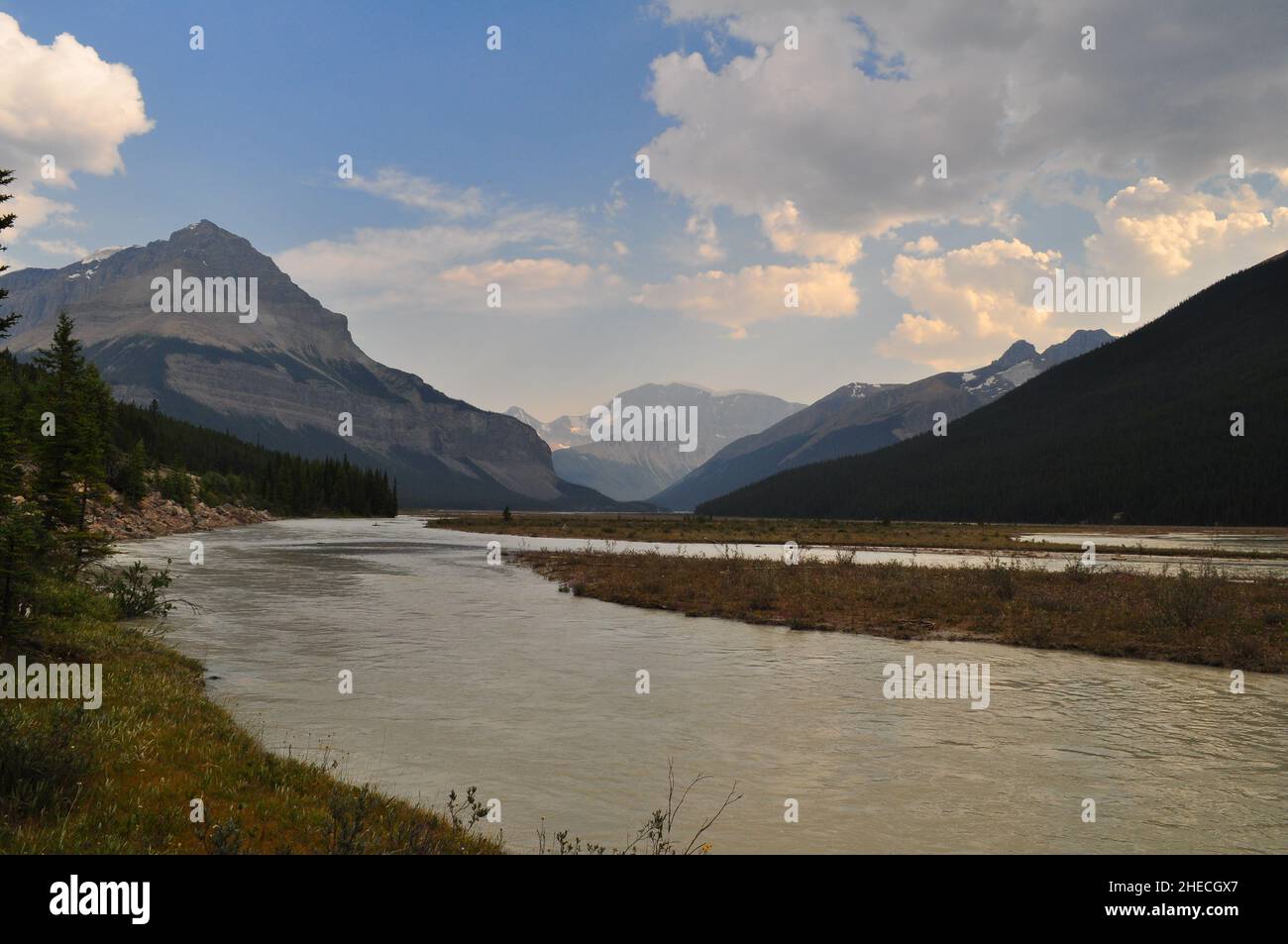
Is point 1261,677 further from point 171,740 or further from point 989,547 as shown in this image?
point 989,547

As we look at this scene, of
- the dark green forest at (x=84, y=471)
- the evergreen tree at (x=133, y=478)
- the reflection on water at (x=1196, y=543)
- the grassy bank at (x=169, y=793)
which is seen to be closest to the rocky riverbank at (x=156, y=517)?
the evergreen tree at (x=133, y=478)

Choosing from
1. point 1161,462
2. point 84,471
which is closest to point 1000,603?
point 84,471

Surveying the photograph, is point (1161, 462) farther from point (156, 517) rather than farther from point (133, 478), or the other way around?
point (133, 478)

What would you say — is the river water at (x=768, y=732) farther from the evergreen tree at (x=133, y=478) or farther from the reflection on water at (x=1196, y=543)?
the evergreen tree at (x=133, y=478)

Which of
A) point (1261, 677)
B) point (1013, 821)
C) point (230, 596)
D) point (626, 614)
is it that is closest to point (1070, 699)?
point (1261, 677)

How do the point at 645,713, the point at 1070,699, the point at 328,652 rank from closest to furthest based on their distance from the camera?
1. the point at 645,713
2. the point at 1070,699
3. the point at 328,652

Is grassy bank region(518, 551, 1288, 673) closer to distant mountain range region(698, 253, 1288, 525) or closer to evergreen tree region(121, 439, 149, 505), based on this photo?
evergreen tree region(121, 439, 149, 505)
